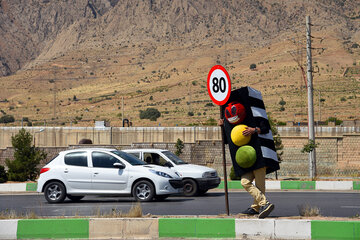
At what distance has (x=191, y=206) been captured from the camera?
1555 centimetres

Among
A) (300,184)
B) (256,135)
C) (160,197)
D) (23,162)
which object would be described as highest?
(256,135)

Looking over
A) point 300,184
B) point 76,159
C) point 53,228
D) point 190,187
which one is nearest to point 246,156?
point 53,228

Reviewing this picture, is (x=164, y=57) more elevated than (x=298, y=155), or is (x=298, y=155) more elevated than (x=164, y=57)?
(x=164, y=57)

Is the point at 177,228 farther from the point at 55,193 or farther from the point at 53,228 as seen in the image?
the point at 55,193

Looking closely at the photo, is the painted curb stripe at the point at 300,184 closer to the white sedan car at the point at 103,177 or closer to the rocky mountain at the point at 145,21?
the white sedan car at the point at 103,177

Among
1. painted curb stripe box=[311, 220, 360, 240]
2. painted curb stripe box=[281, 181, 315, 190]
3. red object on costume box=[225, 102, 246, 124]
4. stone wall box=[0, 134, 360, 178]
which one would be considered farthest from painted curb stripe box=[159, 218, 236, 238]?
stone wall box=[0, 134, 360, 178]

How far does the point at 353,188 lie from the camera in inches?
884

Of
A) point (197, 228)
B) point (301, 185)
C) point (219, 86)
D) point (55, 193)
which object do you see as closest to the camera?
point (197, 228)

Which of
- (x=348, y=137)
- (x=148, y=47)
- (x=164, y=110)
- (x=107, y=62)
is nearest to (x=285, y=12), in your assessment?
(x=148, y=47)

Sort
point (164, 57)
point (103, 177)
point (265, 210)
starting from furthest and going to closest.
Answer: point (164, 57) → point (103, 177) → point (265, 210)

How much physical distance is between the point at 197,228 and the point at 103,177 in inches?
266

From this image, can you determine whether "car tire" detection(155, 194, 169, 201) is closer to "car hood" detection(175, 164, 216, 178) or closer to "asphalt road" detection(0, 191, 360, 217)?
"asphalt road" detection(0, 191, 360, 217)

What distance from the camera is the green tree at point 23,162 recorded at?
29781 mm

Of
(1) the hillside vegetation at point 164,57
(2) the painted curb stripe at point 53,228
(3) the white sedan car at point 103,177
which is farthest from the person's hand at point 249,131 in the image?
(1) the hillside vegetation at point 164,57
